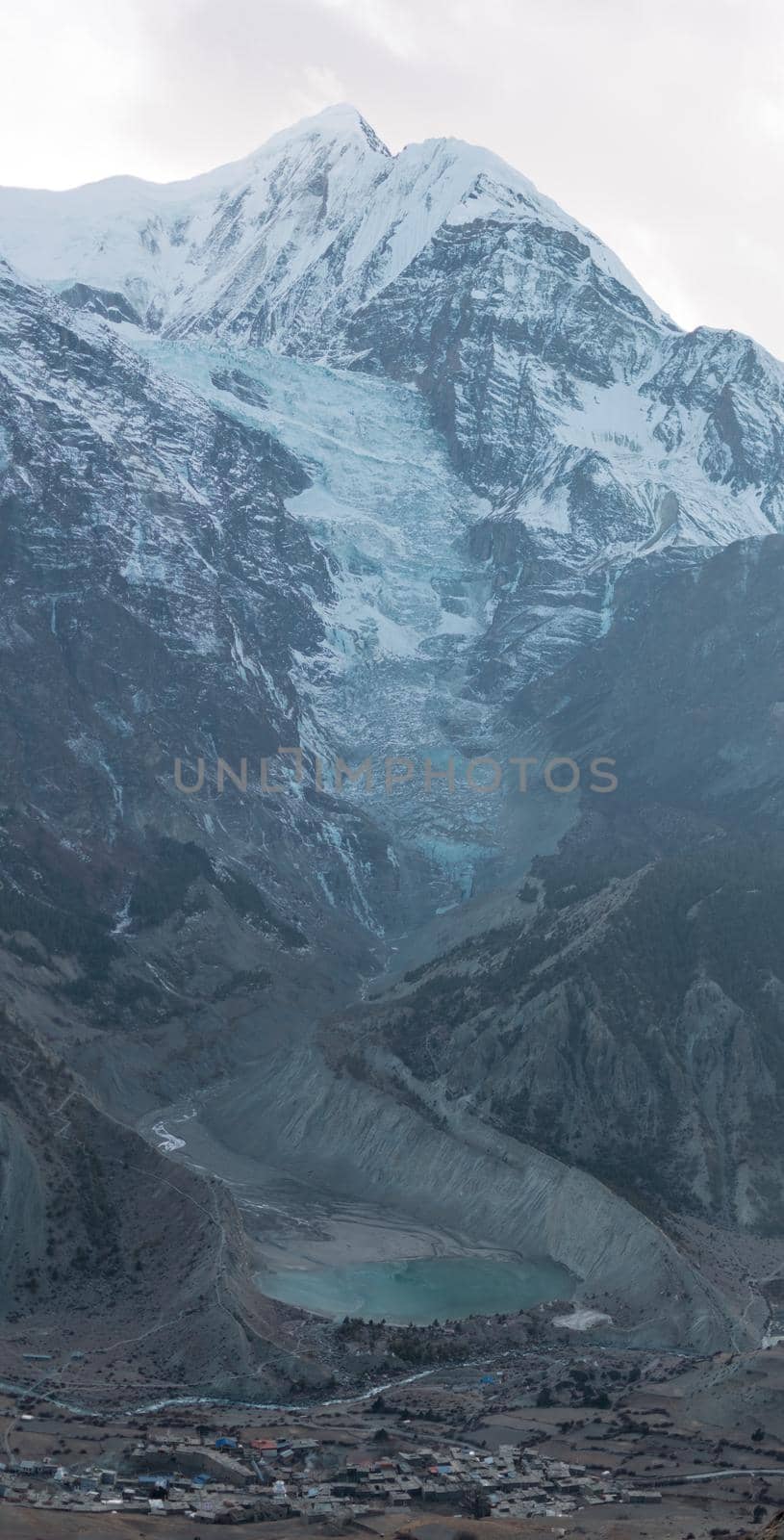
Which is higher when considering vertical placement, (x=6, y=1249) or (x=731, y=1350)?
(x=731, y=1350)

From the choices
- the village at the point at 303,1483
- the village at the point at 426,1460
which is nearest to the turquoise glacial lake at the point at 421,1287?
the village at the point at 426,1460

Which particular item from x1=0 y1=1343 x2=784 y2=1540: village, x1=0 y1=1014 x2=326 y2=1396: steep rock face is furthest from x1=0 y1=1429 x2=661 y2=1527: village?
x1=0 y1=1014 x2=326 y2=1396: steep rock face

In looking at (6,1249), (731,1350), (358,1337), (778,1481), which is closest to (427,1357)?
(358,1337)

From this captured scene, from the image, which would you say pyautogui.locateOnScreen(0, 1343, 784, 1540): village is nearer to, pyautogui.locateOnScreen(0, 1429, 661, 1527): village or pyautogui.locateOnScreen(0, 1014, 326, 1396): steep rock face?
pyautogui.locateOnScreen(0, 1429, 661, 1527): village

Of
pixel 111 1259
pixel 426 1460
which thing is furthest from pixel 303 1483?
pixel 111 1259

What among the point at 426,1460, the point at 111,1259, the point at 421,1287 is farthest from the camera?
the point at 421,1287

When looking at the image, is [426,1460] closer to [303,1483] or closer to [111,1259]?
Answer: [303,1483]

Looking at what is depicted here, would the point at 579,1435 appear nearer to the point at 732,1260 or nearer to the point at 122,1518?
the point at 122,1518

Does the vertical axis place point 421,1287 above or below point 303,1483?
above

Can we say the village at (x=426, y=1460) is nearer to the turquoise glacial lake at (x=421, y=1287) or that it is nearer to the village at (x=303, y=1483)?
the village at (x=303, y=1483)
